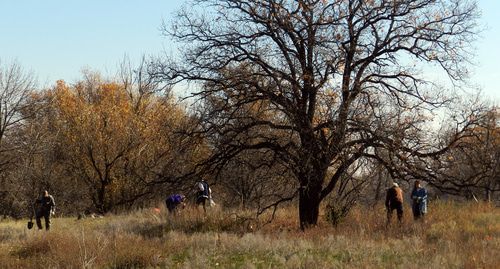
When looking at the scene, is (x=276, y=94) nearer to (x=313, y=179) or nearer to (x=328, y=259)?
(x=313, y=179)

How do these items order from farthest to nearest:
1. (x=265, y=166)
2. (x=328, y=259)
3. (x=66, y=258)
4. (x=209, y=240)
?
(x=265, y=166), (x=209, y=240), (x=66, y=258), (x=328, y=259)

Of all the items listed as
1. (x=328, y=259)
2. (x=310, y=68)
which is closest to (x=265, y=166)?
(x=310, y=68)

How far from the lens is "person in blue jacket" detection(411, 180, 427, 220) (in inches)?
702

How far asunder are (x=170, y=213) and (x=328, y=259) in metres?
10.0

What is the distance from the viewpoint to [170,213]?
1991 centimetres

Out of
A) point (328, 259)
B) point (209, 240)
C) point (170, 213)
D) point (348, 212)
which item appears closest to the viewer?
point (328, 259)

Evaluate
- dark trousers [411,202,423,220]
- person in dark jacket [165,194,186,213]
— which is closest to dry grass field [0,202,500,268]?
dark trousers [411,202,423,220]

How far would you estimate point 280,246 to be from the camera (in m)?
12.8

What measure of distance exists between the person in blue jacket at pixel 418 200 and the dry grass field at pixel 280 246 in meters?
0.44

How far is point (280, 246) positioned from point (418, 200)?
→ 22.7ft

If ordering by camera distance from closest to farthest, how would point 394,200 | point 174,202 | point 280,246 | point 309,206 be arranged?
point 280,246 → point 309,206 → point 394,200 → point 174,202

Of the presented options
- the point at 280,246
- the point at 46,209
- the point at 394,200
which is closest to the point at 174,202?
the point at 46,209

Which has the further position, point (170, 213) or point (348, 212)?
point (170, 213)

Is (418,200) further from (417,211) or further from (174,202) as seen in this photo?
(174,202)
